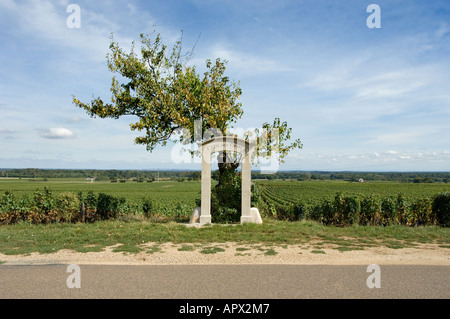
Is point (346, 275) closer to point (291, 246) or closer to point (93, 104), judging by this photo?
point (291, 246)

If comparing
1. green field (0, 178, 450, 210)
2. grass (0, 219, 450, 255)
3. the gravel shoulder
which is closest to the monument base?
grass (0, 219, 450, 255)

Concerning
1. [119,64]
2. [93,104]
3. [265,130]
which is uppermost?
[119,64]

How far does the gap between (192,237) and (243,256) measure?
238cm

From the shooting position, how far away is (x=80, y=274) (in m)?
5.73

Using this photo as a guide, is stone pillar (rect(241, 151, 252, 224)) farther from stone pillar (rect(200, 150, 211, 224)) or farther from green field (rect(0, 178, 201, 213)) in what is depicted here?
green field (rect(0, 178, 201, 213))

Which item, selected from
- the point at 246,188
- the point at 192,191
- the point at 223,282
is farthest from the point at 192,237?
the point at 192,191

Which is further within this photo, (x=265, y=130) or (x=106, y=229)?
(x=265, y=130)

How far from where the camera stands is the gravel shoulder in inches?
262

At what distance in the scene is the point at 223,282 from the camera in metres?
5.24

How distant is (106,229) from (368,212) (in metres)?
9.79

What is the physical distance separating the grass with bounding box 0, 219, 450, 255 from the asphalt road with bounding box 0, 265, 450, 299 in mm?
1618

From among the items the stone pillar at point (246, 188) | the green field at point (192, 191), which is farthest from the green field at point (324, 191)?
the stone pillar at point (246, 188)

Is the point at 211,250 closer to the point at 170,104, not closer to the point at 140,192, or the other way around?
the point at 170,104
